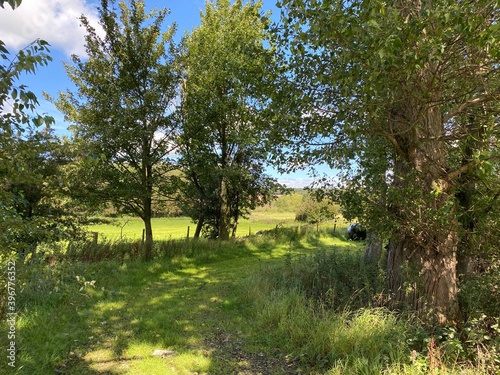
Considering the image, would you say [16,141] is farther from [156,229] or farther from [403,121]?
[156,229]

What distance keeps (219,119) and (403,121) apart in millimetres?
9568

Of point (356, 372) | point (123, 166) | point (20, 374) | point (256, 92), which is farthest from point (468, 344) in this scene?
point (123, 166)

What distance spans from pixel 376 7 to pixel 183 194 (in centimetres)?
1202

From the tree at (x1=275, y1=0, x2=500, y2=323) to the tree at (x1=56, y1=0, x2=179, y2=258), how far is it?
638 cm

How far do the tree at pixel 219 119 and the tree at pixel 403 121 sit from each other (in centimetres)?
571

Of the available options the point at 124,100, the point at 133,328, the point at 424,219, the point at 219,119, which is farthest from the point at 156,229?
the point at 424,219

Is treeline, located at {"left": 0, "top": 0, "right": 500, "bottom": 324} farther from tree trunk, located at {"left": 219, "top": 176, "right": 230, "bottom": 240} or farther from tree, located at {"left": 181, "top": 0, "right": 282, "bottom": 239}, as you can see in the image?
tree trunk, located at {"left": 219, "top": 176, "right": 230, "bottom": 240}

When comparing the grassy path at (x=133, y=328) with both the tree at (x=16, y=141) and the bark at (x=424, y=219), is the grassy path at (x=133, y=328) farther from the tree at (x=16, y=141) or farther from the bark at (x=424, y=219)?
the bark at (x=424, y=219)

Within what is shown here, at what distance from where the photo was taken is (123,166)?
10.3 meters

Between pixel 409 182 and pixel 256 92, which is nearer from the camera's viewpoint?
pixel 409 182

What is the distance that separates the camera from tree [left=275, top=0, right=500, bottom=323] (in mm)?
3055

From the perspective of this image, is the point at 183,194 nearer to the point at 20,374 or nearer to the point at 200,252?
the point at 200,252

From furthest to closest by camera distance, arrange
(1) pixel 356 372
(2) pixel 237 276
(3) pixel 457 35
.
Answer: (2) pixel 237 276, (1) pixel 356 372, (3) pixel 457 35

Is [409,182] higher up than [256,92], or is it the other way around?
[256,92]
